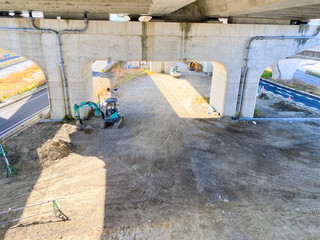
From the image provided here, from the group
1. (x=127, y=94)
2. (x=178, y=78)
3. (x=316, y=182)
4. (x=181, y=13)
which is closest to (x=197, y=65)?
(x=178, y=78)

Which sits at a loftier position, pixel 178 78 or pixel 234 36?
pixel 234 36

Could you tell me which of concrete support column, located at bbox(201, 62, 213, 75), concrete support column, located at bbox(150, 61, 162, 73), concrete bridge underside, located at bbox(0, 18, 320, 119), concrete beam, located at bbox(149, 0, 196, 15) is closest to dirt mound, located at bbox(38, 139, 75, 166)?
concrete bridge underside, located at bbox(0, 18, 320, 119)

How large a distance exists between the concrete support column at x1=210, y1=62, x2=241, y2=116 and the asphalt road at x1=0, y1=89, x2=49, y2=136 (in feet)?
53.3

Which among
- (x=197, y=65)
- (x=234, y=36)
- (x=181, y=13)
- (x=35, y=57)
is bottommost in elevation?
(x=197, y=65)

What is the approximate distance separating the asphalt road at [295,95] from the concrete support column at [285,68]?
2425 millimetres

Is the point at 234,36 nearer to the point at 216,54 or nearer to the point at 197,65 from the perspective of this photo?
the point at 216,54

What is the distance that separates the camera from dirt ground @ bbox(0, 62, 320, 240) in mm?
8852

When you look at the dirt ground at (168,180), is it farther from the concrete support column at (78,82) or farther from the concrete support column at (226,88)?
the concrete support column at (78,82)

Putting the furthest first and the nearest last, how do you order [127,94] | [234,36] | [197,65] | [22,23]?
[197,65] < [127,94] < [234,36] < [22,23]

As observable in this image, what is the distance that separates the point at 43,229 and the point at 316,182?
12.8m

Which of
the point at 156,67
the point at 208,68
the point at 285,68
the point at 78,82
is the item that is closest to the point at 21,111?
the point at 78,82

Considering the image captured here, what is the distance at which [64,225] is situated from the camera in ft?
28.9

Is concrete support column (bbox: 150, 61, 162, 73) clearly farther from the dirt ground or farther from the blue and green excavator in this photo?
the blue and green excavator

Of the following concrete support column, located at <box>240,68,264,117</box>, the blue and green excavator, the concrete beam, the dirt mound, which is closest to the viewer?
the concrete beam
